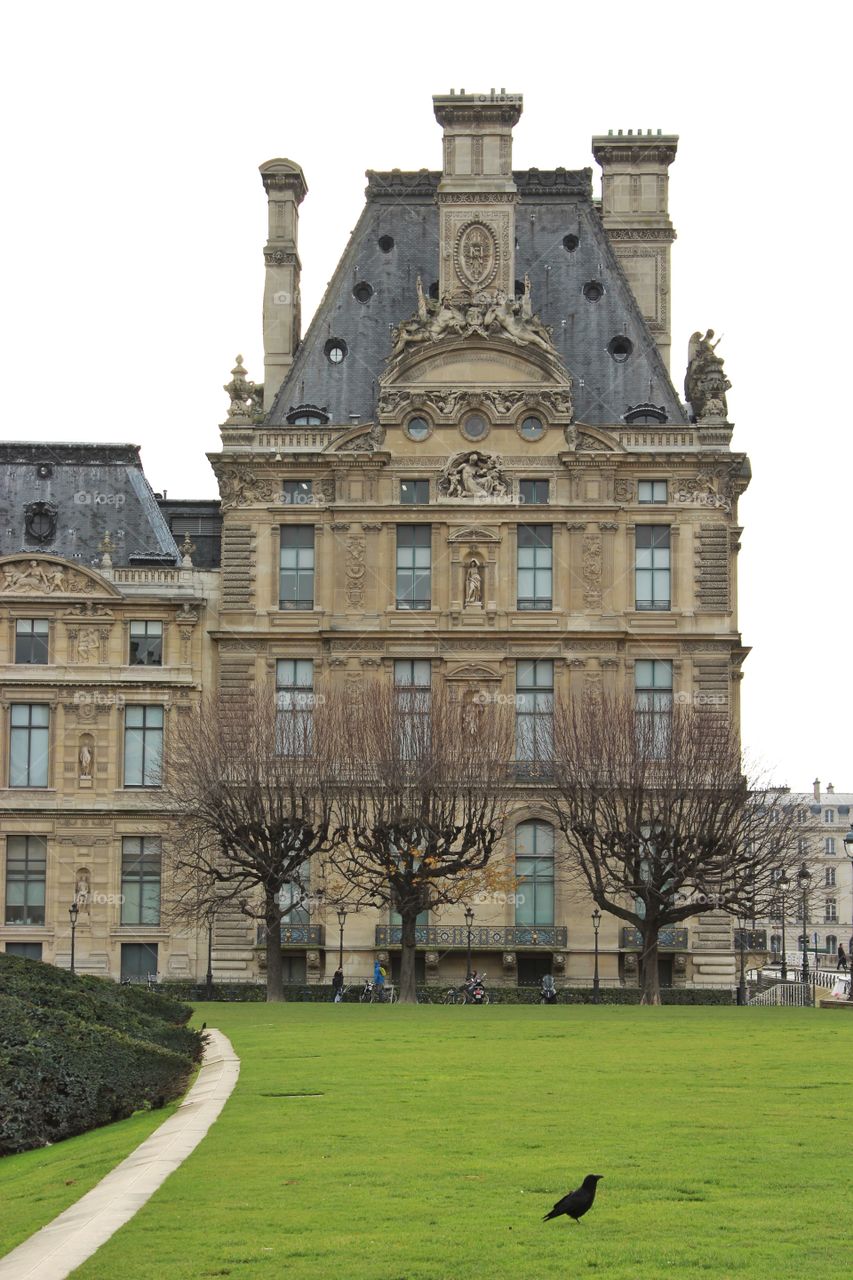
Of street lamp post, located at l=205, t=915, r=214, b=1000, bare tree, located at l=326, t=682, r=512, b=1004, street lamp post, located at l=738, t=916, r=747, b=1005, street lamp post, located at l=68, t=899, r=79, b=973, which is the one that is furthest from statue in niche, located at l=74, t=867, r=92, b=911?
street lamp post, located at l=738, t=916, r=747, b=1005

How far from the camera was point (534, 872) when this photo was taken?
7444 cm

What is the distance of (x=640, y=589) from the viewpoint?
76.4 m

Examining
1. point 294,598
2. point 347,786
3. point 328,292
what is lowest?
point 347,786

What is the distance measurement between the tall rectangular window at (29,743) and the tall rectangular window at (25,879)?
2.19 metres

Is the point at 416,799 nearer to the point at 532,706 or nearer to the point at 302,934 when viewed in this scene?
the point at 532,706

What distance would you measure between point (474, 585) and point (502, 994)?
1533 cm

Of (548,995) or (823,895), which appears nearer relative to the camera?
(548,995)

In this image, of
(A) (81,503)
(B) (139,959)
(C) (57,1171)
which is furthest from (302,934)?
(C) (57,1171)

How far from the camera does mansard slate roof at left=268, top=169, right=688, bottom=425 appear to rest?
79.3 metres

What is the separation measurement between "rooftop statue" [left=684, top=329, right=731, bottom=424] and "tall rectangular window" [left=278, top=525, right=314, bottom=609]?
50.1 feet

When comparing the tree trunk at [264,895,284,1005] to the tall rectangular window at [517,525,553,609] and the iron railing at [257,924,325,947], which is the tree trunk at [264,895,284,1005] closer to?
the iron railing at [257,924,325,947]

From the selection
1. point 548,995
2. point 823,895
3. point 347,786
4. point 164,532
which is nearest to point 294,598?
point 164,532

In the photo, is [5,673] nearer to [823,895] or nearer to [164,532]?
[164,532]

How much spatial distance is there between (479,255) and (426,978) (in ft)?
88.6
